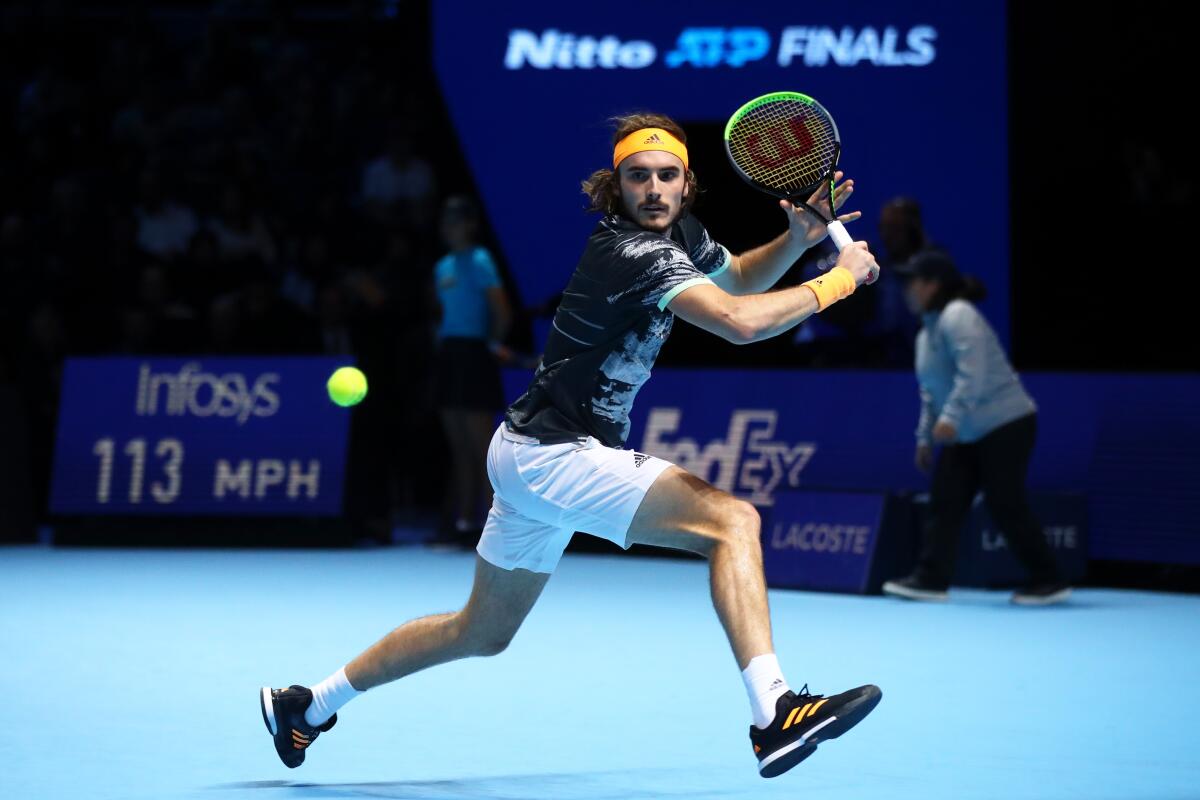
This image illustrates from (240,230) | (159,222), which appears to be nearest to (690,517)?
(240,230)

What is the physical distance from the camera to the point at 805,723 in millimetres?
4855

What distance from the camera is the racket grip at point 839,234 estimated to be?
543 cm

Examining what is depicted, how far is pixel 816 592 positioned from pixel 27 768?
5640mm

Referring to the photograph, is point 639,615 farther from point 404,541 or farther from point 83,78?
point 83,78

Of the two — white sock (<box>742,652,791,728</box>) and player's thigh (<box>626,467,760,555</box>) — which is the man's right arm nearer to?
player's thigh (<box>626,467,760,555</box>)

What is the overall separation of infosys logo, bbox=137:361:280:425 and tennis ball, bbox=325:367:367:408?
17.6 inches

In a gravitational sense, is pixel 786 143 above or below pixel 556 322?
above

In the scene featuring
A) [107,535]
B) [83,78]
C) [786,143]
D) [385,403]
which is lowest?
[107,535]

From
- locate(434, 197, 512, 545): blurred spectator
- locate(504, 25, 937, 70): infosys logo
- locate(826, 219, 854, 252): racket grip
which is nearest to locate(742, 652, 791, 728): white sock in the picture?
locate(826, 219, 854, 252): racket grip

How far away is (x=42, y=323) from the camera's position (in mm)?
14508

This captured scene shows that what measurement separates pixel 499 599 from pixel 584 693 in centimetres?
187

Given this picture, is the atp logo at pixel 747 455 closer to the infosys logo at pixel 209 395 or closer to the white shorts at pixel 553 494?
the infosys logo at pixel 209 395

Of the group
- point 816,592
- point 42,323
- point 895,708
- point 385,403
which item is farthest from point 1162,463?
point 42,323

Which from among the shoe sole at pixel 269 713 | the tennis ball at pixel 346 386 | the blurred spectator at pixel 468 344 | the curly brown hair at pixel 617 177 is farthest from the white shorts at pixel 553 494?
the tennis ball at pixel 346 386
